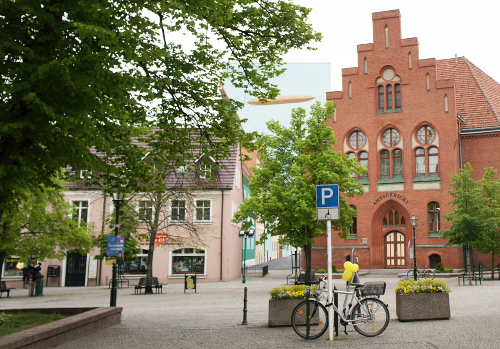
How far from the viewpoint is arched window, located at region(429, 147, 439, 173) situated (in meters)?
38.8

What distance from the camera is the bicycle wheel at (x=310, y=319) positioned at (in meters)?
9.92

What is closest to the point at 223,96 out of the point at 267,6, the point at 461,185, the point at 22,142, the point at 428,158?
the point at 267,6

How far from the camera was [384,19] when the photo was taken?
41188mm

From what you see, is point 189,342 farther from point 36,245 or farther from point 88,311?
point 36,245

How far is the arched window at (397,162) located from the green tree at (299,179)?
12091 millimetres

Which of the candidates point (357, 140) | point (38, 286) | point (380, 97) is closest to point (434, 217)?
point (357, 140)

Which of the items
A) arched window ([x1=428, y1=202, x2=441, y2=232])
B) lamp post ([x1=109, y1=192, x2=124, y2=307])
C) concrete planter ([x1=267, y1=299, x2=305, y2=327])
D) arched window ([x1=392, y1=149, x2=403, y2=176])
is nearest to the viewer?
concrete planter ([x1=267, y1=299, x2=305, y2=327])

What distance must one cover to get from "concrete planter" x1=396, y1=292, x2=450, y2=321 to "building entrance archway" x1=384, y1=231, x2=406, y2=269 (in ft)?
94.3

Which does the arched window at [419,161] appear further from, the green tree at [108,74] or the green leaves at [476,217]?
the green tree at [108,74]

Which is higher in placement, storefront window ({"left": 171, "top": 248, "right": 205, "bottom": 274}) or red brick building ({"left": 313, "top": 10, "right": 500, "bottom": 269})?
red brick building ({"left": 313, "top": 10, "right": 500, "bottom": 269})

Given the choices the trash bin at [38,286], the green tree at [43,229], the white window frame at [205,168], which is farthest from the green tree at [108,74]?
the trash bin at [38,286]

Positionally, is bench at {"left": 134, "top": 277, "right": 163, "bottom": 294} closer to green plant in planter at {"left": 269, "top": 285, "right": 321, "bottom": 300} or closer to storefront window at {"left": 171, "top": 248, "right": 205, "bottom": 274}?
storefront window at {"left": 171, "top": 248, "right": 205, "bottom": 274}

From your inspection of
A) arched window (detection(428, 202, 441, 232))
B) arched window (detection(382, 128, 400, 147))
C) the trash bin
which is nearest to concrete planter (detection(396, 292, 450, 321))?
the trash bin

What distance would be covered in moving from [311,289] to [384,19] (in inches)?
1376
